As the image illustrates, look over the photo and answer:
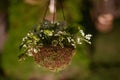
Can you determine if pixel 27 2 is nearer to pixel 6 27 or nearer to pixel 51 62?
pixel 6 27

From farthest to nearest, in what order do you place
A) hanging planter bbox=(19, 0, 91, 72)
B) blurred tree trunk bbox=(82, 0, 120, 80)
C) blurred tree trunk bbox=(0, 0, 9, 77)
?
1. blurred tree trunk bbox=(82, 0, 120, 80)
2. blurred tree trunk bbox=(0, 0, 9, 77)
3. hanging planter bbox=(19, 0, 91, 72)

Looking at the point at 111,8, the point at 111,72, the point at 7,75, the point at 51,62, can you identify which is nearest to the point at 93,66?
the point at 111,72

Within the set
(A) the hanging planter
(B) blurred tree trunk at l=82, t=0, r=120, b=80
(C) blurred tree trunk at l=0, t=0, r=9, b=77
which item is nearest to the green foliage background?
(C) blurred tree trunk at l=0, t=0, r=9, b=77

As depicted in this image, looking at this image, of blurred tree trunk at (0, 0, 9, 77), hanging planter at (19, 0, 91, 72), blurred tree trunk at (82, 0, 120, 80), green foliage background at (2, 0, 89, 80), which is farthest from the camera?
blurred tree trunk at (82, 0, 120, 80)

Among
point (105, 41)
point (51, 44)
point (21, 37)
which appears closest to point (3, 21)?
point (21, 37)

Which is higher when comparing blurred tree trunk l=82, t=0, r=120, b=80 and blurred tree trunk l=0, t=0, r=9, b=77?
blurred tree trunk l=0, t=0, r=9, b=77

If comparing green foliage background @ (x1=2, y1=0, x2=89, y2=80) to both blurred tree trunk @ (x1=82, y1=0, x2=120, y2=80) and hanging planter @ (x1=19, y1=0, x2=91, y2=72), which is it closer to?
blurred tree trunk @ (x1=82, y1=0, x2=120, y2=80)

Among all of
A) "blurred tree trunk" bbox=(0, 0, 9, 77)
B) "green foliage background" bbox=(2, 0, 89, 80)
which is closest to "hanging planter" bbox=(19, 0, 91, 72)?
"green foliage background" bbox=(2, 0, 89, 80)

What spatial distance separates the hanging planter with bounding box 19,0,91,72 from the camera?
3150 millimetres

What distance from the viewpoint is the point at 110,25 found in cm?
667

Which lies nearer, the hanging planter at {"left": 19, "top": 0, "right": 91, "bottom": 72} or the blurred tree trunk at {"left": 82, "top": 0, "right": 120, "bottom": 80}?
the hanging planter at {"left": 19, "top": 0, "right": 91, "bottom": 72}

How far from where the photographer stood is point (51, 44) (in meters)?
3.14

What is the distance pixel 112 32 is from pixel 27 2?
1617 millimetres

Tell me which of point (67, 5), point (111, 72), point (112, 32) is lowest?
point (111, 72)
